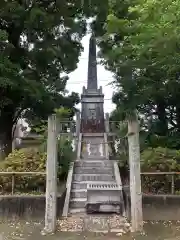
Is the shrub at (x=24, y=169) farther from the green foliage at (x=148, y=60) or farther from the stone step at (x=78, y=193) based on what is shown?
the green foliage at (x=148, y=60)

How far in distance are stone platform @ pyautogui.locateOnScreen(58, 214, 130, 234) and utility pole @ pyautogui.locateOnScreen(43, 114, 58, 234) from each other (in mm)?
375

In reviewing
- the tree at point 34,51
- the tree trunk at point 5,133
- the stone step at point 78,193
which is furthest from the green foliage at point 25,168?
the tree trunk at point 5,133

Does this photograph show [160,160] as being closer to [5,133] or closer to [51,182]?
[51,182]

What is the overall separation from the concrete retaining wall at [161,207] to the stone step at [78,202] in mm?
1608

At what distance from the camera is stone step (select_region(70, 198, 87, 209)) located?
10664 mm

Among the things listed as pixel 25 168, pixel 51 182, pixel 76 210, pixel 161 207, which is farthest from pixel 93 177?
pixel 51 182

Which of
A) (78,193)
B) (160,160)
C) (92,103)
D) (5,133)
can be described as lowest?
(78,193)

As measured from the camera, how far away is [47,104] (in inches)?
592

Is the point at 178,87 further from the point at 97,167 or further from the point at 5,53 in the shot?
the point at 5,53

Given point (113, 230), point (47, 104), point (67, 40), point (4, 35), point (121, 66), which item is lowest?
point (113, 230)

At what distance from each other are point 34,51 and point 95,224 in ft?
27.2

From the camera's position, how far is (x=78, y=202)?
10844 mm

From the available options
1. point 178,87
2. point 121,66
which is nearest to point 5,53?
point 121,66

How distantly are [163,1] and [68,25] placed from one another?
313 inches
